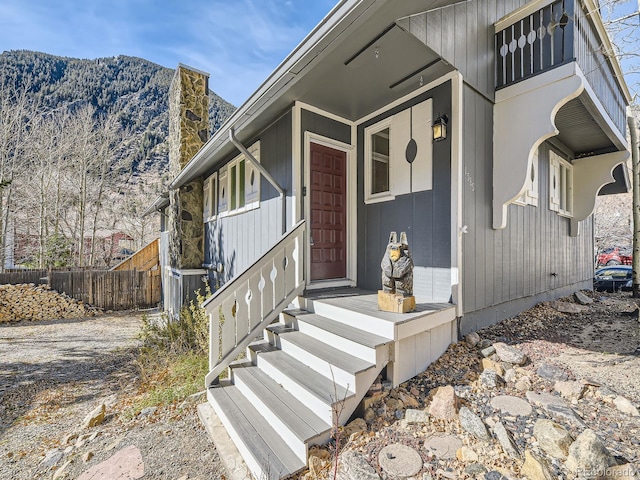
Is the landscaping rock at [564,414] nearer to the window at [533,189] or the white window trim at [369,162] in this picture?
the white window trim at [369,162]

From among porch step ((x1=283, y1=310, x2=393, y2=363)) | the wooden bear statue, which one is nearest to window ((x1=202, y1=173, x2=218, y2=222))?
porch step ((x1=283, y1=310, x2=393, y2=363))

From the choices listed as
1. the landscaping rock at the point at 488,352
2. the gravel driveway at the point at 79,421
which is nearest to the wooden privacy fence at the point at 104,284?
the gravel driveway at the point at 79,421

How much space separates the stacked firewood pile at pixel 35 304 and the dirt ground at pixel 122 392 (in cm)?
328

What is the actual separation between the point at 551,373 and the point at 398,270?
4.80 ft

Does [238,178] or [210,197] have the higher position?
[238,178]

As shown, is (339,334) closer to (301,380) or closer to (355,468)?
(301,380)

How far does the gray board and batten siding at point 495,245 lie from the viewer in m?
3.23

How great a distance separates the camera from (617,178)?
7195 mm

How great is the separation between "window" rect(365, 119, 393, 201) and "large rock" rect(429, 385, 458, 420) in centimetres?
236

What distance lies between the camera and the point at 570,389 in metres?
2.19

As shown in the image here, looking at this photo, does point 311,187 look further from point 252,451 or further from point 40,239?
point 40,239


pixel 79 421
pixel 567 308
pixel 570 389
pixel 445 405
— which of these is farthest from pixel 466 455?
pixel 567 308

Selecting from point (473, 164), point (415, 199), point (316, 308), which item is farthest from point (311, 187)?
point (473, 164)

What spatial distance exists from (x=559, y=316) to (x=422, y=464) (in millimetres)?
3957
